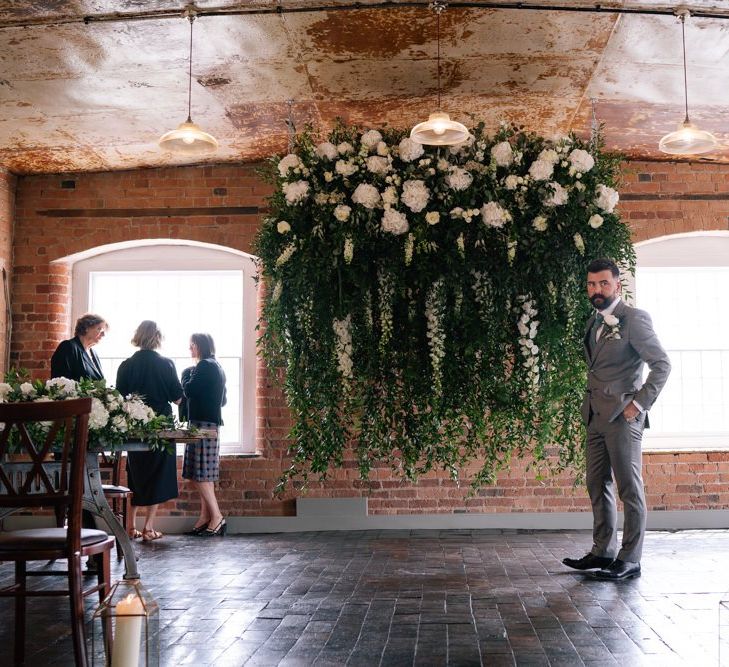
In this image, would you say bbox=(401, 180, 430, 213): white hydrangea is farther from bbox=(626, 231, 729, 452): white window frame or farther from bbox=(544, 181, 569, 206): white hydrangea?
bbox=(626, 231, 729, 452): white window frame

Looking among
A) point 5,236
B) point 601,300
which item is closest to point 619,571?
point 601,300

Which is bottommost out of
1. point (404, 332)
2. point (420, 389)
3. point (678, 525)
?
point (678, 525)

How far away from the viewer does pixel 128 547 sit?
447 centimetres

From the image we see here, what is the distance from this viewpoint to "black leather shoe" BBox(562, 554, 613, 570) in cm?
498

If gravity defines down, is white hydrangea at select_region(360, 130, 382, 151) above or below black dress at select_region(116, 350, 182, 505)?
above

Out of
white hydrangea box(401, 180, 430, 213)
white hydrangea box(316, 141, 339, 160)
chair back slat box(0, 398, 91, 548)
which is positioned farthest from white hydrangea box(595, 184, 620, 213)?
chair back slat box(0, 398, 91, 548)

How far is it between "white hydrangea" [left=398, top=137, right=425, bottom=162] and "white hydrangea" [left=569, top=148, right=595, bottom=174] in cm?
87

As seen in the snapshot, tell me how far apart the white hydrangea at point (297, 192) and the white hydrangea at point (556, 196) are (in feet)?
4.48

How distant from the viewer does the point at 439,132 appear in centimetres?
471

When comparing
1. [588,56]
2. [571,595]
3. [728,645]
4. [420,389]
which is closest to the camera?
[728,645]

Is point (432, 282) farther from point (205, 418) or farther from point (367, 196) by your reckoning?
point (205, 418)

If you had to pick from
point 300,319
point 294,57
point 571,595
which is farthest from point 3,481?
point 294,57

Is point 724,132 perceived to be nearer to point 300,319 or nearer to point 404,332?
point 404,332

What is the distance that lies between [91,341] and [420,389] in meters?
2.98
